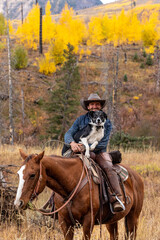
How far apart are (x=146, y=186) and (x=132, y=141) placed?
24.0ft

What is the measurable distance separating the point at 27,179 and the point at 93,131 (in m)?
1.65

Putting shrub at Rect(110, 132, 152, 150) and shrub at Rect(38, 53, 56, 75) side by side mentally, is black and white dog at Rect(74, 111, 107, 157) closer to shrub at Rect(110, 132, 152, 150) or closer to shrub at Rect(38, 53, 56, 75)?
shrub at Rect(110, 132, 152, 150)

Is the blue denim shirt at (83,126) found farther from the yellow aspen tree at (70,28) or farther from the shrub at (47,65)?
the yellow aspen tree at (70,28)

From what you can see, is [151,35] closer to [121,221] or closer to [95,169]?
[121,221]

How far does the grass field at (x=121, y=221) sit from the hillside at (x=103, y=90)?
8.60 metres

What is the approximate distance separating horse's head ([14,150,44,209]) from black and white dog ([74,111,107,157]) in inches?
49.2

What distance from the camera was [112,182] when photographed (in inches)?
159

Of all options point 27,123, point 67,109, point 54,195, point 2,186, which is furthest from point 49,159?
point 27,123

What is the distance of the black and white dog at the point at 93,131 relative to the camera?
426 centimetres

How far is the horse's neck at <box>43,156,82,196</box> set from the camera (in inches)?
135

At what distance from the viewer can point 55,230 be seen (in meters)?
4.98

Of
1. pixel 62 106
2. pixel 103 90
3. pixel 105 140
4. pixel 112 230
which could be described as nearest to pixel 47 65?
pixel 103 90

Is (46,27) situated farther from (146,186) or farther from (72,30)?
(146,186)

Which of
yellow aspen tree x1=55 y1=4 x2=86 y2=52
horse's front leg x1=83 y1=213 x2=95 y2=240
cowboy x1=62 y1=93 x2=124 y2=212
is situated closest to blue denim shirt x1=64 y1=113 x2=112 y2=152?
cowboy x1=62 y1=93 x2=124 y2=212
